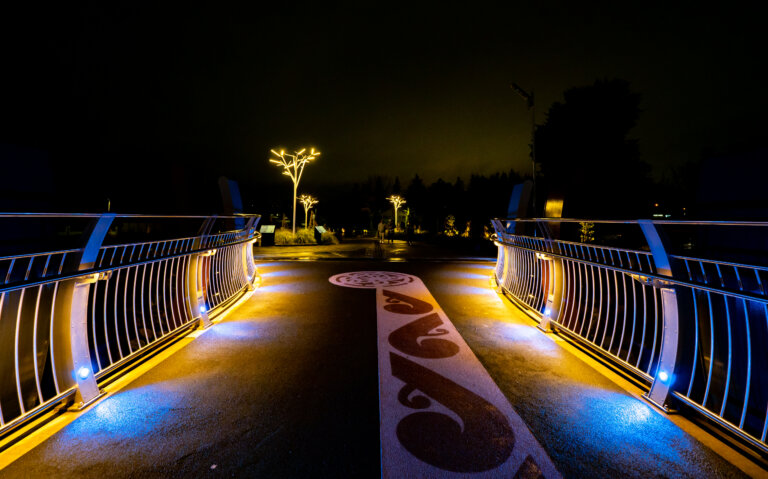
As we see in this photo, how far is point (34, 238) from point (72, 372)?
953 centimetres

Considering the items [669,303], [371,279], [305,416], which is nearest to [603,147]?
[371,279]

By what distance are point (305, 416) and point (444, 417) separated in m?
1.23

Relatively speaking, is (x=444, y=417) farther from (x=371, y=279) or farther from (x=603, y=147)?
(x=603, y=147)

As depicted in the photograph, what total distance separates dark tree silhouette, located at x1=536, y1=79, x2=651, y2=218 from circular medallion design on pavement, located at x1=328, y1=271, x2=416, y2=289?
105 ft

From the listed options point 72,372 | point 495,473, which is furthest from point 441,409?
point 72,372

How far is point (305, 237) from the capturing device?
29953mm

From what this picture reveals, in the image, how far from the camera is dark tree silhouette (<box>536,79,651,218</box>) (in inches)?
1384

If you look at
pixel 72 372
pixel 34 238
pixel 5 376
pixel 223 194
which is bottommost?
pixel 5 376

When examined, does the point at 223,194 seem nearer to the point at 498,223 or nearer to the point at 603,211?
the point at 498,223

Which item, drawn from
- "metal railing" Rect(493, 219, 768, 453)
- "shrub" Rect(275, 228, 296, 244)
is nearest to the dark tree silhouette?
"metal railing" Rect(493, 219, 768, 453)

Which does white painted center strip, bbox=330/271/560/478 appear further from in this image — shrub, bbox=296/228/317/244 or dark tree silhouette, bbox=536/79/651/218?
dark tree silhouette, bbox=536/79/651/218

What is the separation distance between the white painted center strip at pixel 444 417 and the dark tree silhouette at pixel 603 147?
36410 mm

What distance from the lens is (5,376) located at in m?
7.84

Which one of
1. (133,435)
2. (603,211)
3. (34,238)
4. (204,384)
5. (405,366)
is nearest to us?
(133,435)
